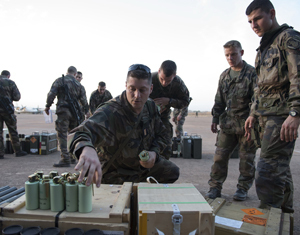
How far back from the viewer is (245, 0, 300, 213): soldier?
2268mm

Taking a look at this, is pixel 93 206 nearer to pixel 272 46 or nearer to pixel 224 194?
pixel 272 46

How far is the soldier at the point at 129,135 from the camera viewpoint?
93.7 inches

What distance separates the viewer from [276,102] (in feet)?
8.12

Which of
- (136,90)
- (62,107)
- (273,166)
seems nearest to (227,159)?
(273,166)

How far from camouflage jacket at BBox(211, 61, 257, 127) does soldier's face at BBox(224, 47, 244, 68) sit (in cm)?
12

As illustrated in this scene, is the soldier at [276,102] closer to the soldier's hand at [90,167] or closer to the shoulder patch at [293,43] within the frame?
the shoulder patch at [293,43]

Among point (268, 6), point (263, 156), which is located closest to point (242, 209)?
point (263, 156)

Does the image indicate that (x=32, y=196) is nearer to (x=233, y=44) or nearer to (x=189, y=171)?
(x=233, y=44)

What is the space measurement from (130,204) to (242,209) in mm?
964

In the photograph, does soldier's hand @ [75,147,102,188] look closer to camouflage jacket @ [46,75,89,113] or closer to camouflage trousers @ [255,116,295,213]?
camouflage trousers @ [255,116,295,213]

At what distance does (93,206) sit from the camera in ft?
5.30

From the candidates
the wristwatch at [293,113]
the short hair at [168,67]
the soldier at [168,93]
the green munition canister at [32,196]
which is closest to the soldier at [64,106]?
the soldier at [168,93]

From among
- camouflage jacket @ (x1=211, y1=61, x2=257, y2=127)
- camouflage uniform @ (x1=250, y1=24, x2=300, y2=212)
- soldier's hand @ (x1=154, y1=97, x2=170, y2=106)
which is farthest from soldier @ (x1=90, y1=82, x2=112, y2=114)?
camouflage uniform @ (x1=250, y1=24, x2=300, y2=212)

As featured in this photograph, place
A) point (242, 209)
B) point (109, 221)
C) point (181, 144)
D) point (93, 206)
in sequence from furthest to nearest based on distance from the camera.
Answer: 1. point (181, 144)
2. point (242, 209)
3. point (93, 206)
4. point (109, 221)
